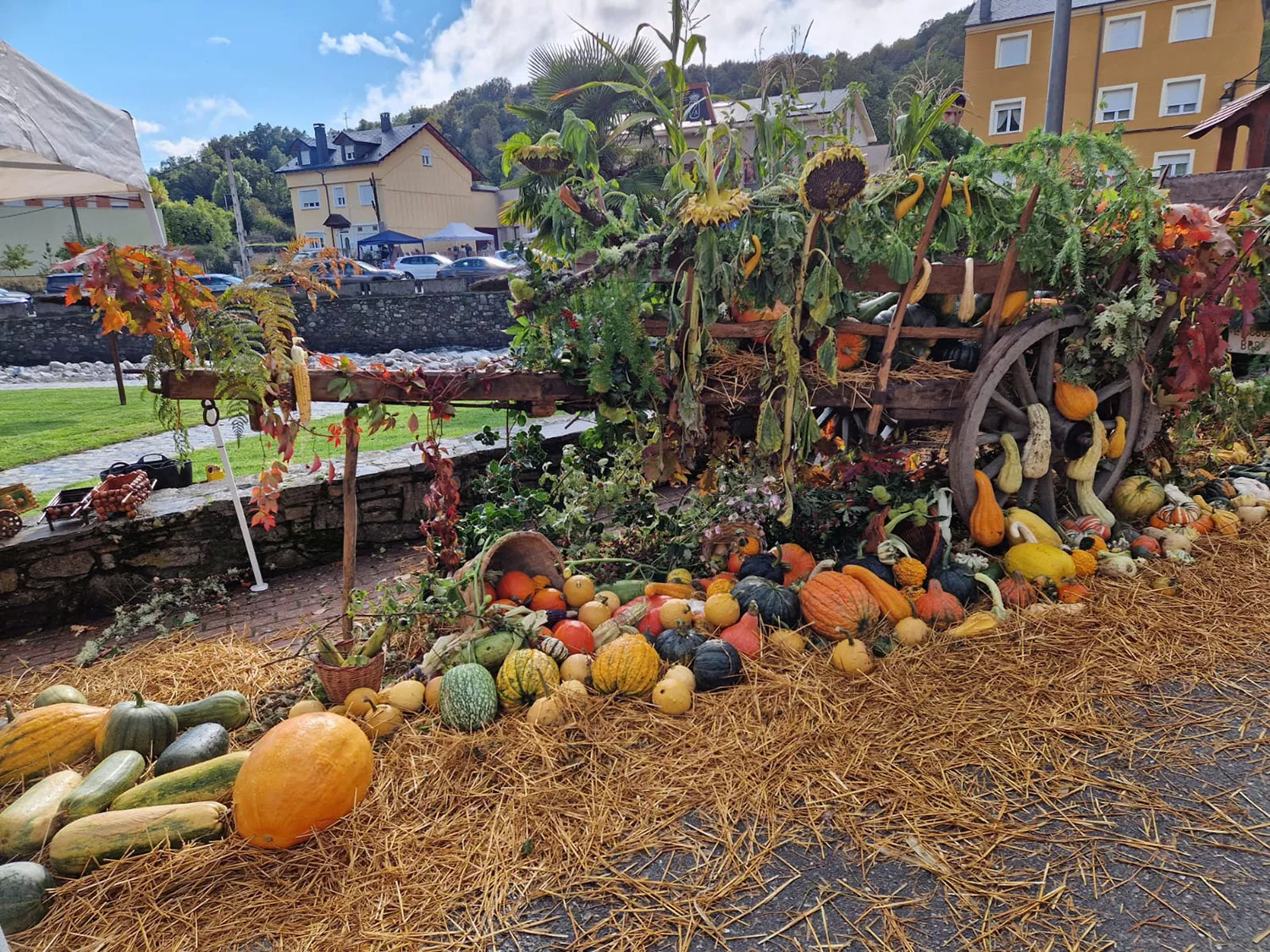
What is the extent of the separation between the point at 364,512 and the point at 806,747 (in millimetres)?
3418

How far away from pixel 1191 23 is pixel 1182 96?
225cm

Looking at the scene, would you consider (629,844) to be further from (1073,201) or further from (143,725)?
(1073,201)

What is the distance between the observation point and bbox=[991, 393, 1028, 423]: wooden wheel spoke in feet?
10.8

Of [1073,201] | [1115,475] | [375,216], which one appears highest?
[375,216]

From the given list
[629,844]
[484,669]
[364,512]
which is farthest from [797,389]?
[364,512]

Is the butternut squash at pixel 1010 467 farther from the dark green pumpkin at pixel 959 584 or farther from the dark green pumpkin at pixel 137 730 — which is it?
the dark green pumpkin at pixel 137 730

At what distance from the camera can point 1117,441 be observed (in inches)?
142

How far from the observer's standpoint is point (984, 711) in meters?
2.51

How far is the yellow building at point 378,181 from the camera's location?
4491 centimetres

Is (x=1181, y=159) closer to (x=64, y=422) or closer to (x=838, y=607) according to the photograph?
(x=838, y=607)

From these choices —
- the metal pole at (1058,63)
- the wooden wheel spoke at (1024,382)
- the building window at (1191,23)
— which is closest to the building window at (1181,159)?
the building window at (1191,23)

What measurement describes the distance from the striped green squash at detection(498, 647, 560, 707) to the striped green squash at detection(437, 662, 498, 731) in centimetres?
5

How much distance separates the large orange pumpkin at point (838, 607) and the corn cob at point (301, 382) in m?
2.09

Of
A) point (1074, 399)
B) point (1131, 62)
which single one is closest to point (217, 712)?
point (1074, 399)
